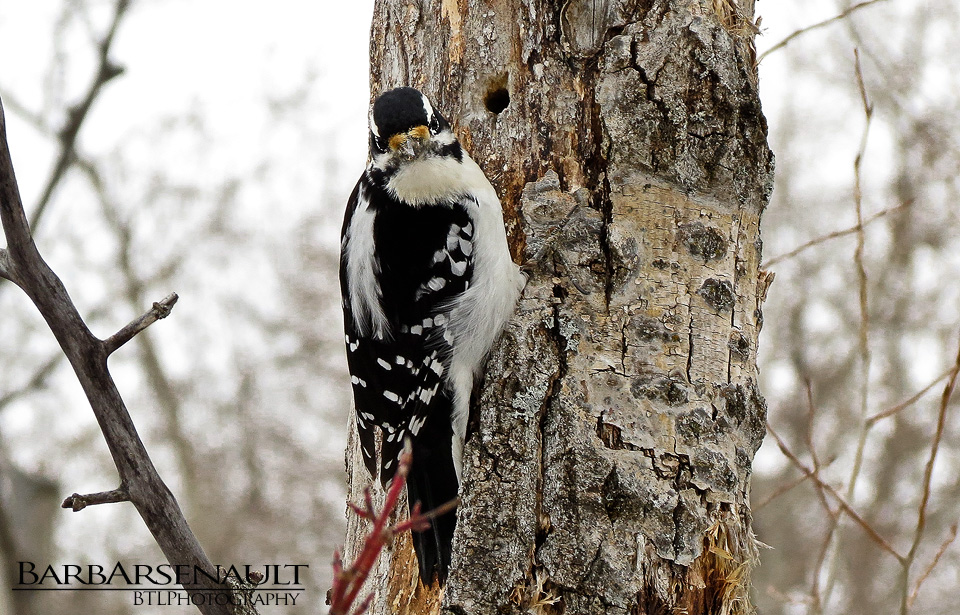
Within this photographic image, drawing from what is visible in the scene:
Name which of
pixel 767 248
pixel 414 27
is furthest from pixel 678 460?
pixel 767 248

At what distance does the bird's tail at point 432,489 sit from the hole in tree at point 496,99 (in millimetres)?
1041

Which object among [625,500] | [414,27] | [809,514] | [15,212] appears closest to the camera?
[15,212]

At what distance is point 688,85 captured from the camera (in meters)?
2.56

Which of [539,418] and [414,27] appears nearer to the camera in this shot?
[539,418]

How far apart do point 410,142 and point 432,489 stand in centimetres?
106

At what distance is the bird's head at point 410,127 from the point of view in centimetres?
261

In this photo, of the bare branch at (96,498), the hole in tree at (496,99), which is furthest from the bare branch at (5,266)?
the hole in tree at (496,99)

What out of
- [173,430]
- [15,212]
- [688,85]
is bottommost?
[15,212]

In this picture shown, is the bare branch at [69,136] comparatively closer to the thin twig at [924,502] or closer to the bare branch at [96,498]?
the bare branch at [96,498]

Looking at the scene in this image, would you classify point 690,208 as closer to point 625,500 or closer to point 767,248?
point 625,500

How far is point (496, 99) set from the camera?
2.82m

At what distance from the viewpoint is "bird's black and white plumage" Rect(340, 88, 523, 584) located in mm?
2613

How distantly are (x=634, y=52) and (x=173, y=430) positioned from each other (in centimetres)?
1112

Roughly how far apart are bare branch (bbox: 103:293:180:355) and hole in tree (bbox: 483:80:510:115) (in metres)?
1.41
